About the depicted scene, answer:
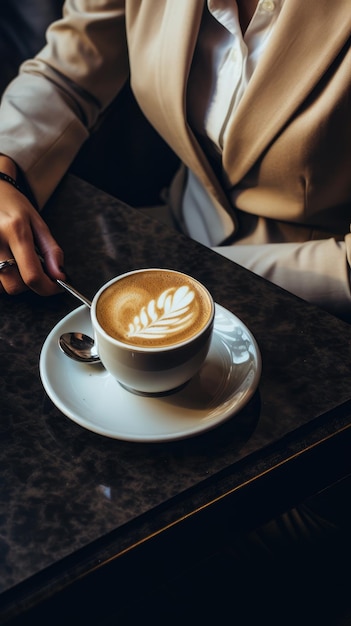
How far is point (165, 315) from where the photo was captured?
0.50 meters

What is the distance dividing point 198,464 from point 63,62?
0.71 meters

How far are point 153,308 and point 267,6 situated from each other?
0.46 meters

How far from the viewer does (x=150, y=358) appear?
1.52 feet

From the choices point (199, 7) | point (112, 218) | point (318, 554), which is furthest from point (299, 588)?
point (199, 7)

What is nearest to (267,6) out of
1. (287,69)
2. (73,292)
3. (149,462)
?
(287,69)

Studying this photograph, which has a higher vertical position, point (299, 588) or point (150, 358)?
point (150, 358)

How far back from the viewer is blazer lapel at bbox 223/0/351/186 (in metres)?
0.69

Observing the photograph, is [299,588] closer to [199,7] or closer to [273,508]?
[273,508]

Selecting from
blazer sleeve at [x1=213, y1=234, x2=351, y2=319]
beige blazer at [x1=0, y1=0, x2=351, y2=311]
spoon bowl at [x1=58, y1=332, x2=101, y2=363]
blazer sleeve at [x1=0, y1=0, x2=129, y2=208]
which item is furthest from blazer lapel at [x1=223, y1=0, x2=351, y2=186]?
spoon bowl at [x1=58, y1=332, x2=101, y2=363]

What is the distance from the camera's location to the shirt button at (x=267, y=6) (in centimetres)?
74

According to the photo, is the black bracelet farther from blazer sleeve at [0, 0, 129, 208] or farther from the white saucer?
the white saucer

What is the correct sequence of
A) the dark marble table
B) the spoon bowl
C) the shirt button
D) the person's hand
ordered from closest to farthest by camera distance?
the dark marble table → the spoon bowl → the person's hand → the shirt button

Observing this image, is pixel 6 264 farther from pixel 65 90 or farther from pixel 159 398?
pixel 65 90

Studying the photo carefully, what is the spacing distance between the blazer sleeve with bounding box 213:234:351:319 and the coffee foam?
0.29 m
